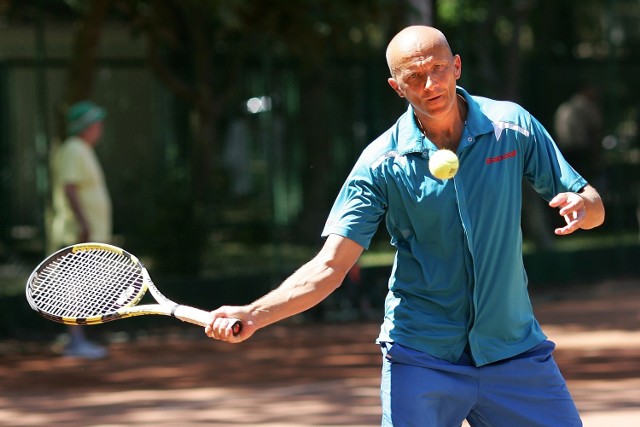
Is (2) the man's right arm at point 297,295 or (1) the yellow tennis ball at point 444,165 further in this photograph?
(2) the man's right arm at point 297,295

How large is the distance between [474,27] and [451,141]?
943cm

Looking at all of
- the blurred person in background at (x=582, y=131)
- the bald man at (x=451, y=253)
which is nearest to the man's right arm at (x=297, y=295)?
the bald man at (x=451, y=253)

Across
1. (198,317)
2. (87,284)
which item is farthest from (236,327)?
(87,284)

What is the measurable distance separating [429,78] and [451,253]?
0.55 metres

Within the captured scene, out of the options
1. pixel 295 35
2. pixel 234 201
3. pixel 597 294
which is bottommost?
pixel 597 294

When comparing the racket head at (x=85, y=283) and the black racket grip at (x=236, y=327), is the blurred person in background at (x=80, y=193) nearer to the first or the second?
the racket head at (x=85, y=283)

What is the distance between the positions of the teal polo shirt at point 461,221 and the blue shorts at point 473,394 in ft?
0.14

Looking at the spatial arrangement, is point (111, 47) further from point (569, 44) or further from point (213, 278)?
point (569, 44)

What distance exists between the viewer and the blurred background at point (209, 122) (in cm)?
1086

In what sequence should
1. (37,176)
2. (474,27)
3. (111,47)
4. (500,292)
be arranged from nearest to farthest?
(500,292), (37,176), (111,47), (474,27)

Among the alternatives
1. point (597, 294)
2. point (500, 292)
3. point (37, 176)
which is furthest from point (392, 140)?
point (597, 294)

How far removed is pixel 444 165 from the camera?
12.4 ft

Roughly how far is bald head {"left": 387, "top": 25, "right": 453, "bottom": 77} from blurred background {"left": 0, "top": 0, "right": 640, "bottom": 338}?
6353mm

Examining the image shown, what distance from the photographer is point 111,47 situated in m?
12.2
